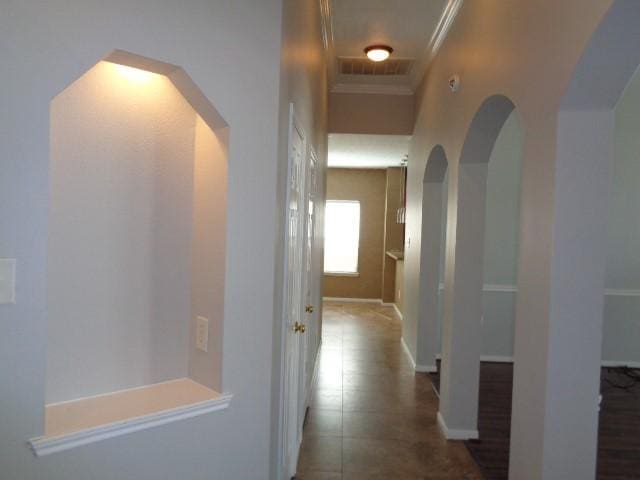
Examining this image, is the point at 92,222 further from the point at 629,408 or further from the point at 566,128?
the point at 629,408

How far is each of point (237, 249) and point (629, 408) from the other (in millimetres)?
4256

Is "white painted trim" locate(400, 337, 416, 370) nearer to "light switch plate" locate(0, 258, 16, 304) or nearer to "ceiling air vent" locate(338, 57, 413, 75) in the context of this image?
"ceiling air vent" locate(338, 57, 413, 75)

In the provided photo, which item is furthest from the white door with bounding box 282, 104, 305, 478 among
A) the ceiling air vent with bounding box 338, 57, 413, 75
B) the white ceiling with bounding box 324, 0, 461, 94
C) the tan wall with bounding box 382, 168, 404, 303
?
the tan wall with bounding box 382, 168, 404, 303

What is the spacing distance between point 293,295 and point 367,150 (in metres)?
5.15

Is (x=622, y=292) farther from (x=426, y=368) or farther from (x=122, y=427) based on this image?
(x=122, y=427)

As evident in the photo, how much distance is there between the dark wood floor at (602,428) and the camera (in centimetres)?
322

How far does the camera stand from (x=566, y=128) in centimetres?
198

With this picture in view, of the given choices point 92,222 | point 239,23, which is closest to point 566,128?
point 239,23

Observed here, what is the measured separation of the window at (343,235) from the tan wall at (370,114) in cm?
390

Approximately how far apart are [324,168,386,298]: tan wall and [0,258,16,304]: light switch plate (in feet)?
28.6

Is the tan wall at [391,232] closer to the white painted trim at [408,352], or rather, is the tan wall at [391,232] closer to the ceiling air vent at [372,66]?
the white painted trim at [408,352]

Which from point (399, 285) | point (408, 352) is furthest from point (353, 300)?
point (408, 352)

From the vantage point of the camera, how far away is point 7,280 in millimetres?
1302

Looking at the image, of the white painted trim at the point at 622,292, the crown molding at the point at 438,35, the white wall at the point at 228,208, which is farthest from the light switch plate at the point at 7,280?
the white painted trim at the point at 622,292
